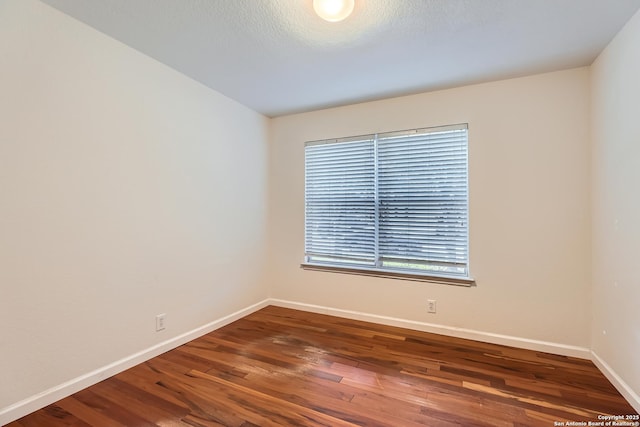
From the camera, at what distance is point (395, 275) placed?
312cm

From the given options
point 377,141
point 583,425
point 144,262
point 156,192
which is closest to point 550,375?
point 583,425

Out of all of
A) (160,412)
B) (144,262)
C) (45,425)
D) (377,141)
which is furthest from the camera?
(377,141)

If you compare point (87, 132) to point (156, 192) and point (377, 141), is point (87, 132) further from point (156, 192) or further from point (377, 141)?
point (377, 141)

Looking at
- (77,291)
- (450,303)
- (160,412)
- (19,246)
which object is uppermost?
(19,246)

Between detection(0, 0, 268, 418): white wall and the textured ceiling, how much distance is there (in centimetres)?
30

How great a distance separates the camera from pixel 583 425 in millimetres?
1638

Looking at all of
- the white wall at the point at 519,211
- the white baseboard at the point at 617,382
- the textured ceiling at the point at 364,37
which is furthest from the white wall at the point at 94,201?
the white baseboard at the point at 617,382

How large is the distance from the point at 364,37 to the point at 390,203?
1.66m

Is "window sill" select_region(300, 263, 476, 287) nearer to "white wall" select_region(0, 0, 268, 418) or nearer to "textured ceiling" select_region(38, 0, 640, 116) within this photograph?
"white wall" select_region(0, 0, 268, 418)

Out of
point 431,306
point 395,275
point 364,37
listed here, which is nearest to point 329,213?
point 395,275

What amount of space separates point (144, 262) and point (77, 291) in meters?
0.47

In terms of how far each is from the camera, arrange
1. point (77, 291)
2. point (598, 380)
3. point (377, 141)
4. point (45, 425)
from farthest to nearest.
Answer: point (377, 141), point (598, 380), point (77, 291), point (45, 425)

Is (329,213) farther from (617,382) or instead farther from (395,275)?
(617,382)

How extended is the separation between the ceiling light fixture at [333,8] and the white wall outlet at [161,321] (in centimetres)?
258
